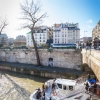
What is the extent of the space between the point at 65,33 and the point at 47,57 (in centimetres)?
4498

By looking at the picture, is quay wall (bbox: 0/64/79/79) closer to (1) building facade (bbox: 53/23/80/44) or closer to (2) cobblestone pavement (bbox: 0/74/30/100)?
(2) cobblestone pavement (bbox: 0/74/30/100)

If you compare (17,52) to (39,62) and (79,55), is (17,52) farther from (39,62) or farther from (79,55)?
(79,55)

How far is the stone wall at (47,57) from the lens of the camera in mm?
25203

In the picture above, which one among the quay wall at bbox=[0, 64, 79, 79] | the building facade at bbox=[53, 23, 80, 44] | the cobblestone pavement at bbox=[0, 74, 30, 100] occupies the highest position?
the building facade at bbox=[53, 23, 80, 44]

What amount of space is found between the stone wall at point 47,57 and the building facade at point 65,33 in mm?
39465

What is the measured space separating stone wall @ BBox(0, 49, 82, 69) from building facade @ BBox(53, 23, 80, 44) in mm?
39465

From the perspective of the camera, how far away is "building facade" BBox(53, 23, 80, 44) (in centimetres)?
7050

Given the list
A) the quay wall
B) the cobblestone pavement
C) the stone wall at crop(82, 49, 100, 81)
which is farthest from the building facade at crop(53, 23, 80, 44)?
the stone wall at crop(82, 49, 100, 81)

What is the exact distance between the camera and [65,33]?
7088 centimetres

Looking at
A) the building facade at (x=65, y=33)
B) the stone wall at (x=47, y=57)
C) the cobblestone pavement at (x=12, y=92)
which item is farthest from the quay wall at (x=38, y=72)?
the building facade at (x=65, y=33)

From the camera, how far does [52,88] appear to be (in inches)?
513

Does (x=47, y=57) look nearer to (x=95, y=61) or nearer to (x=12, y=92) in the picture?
(x=12, y=92)

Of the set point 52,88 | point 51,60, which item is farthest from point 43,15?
point 52,88

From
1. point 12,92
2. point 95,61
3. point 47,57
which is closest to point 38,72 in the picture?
point 47,57
